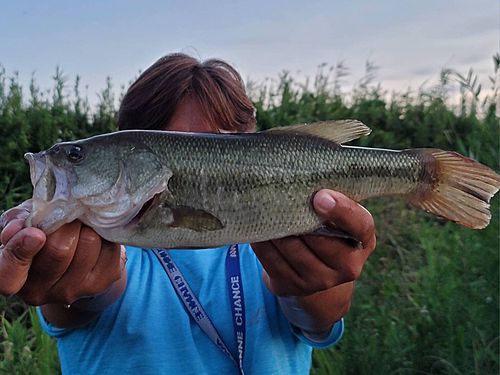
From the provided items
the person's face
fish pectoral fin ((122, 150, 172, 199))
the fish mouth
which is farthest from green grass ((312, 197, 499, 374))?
the fish mouth

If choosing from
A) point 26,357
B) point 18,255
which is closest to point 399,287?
point 26,357

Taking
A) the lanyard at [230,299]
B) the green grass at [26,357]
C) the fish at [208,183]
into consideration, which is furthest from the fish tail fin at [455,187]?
the green grass at [26,357]

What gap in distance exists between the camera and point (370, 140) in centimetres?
754

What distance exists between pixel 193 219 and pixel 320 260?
1.27ft

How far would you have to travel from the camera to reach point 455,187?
1.88 meters

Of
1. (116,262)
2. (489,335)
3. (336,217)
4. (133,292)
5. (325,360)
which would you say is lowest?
(325,360)

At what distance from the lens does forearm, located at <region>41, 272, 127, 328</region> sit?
1944 mm

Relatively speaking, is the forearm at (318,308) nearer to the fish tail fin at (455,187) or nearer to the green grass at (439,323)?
the fish tail fin at (455,187)

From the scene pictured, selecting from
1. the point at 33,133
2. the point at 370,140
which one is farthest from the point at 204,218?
the point at 370,140

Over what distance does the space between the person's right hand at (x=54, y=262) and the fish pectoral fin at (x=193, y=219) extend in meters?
0.21

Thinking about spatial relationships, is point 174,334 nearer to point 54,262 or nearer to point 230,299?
point 230,299

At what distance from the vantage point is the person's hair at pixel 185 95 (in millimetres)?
2289

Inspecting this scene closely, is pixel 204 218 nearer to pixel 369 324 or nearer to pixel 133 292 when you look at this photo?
pixel 133 292

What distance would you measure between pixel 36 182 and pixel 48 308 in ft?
1.60
